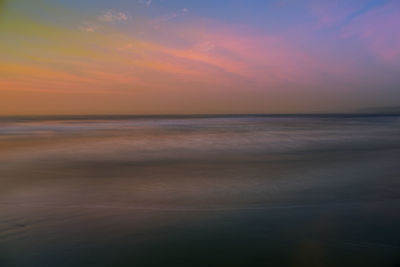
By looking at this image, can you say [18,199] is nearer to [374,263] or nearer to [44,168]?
[44,168]

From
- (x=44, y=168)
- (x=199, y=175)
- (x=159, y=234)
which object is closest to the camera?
(x=159, y=234)

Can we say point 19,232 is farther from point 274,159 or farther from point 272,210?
point 274,159

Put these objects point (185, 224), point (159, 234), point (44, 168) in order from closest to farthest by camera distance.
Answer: point (159, 234) < point (185, 224) < point (44, 168)

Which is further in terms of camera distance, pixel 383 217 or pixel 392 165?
pixel 392 165

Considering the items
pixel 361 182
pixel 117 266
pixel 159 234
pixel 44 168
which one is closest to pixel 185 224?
pixel 159 234

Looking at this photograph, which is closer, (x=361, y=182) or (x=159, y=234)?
(x=159, y=234)

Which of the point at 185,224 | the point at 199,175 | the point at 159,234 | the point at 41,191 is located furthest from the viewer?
the point at 199,175

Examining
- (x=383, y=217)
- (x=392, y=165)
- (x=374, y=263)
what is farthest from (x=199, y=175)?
(x=392, y=165)

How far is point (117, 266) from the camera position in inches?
114

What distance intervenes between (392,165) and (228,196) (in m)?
5.84

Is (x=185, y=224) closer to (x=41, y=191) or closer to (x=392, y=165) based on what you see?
(x=41, y=191)

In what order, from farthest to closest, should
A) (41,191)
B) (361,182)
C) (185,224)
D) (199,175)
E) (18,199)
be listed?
1. (199,175)
2. (361,182)
3. (41,191)
4. (18,199)
5. (185,224)

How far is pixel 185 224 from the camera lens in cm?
391

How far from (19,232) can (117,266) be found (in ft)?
5.08
